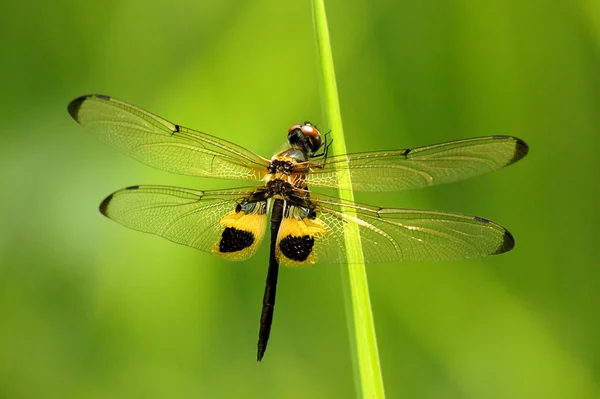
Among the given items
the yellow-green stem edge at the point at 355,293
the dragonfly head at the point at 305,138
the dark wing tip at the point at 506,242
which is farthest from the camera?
the dragonfly head at the point at 305,138

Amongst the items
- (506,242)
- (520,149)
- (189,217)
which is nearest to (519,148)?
(520,149)

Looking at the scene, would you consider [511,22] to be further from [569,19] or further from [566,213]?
[566,213]

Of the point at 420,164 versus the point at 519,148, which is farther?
the point at 420,164

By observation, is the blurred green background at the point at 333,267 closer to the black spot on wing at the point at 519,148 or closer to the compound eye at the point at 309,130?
the compound eye at the point at 309,130

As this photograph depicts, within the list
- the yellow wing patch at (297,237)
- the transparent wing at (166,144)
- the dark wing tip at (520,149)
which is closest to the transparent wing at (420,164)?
the dark wing tip at (520,149)

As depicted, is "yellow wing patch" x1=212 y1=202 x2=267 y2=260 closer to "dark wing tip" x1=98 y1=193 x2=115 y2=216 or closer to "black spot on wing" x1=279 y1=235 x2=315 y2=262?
"black spot on wing" x1=279 y1=235 x2=315 y2=262

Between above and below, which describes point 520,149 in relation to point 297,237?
above

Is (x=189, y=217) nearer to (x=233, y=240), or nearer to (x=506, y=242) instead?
(x=233, y=240)
